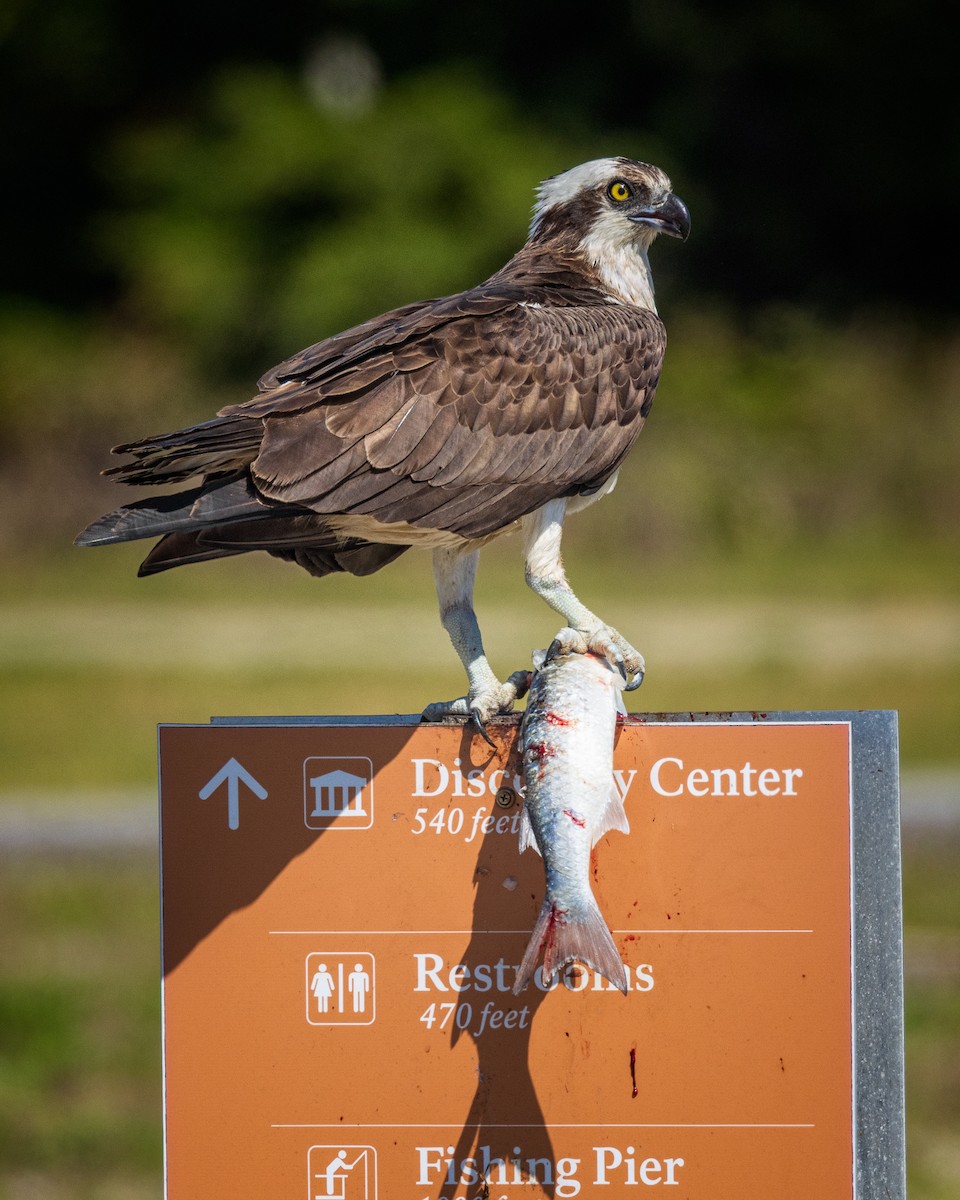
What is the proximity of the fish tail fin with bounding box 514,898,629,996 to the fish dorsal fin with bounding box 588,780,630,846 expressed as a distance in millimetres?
205

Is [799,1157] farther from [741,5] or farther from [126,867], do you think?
[741,5]

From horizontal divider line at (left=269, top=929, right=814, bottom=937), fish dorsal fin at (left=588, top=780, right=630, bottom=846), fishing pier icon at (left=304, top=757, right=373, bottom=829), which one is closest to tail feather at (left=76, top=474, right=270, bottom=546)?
fishing pier icon at (left=304, top=757, right=373, bottom=829)

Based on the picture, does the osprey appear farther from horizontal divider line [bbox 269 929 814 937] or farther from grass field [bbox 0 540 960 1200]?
grass field [bbox 0 540 960 1200]

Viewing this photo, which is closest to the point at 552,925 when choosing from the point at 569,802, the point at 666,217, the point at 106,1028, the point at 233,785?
the point at 569,802

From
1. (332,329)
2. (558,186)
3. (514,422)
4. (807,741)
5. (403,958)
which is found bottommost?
(403,958)

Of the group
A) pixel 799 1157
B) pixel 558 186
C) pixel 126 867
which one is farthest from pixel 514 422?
pixel 126 867

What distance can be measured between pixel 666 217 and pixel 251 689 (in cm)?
748

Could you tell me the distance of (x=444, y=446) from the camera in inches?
153

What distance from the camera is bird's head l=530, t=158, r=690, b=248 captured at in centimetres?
456

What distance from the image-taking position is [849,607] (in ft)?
44.8

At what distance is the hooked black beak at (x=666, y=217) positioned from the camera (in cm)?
454

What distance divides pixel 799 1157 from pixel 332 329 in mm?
17295

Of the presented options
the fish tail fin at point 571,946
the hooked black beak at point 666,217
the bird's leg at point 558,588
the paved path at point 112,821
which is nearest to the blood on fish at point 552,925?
the fish tail fin at point 571,946

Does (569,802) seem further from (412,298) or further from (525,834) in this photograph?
(412,298)
